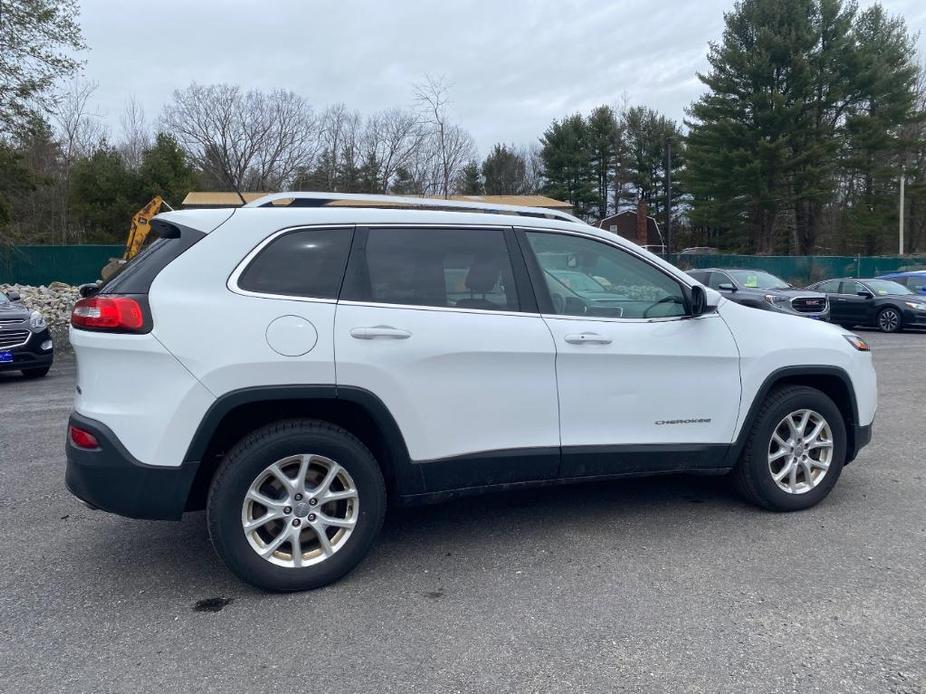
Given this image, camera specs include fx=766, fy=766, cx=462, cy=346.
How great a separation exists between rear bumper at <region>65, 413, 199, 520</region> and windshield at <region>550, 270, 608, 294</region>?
2134 millimetres

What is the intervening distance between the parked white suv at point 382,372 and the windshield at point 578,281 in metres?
0.01

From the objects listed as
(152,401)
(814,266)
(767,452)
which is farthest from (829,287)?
(152,401)

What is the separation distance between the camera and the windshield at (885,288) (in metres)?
19.4

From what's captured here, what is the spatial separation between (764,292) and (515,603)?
1526 centimetres

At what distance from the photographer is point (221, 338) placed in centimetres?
346

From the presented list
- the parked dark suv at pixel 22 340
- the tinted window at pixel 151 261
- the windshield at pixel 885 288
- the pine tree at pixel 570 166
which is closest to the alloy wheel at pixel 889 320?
the windshield at pixel 885 288

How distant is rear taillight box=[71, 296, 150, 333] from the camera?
3451 millimetres

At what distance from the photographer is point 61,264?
26.9 meters

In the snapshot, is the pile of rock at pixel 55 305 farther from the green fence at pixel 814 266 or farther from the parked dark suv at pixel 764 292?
the green fence at pixel 814 266

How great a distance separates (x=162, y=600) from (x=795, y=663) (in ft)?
9.18

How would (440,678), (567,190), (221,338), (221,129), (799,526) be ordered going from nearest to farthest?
(440,678) < (221,338) < (799,526) < (221,129) < (567,190)

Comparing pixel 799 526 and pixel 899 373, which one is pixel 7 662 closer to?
pixel 799 526

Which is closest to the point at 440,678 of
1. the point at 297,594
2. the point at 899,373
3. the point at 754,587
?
the point at 297,594

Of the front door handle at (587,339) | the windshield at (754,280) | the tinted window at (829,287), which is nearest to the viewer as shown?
the front door handle at (587,339)
